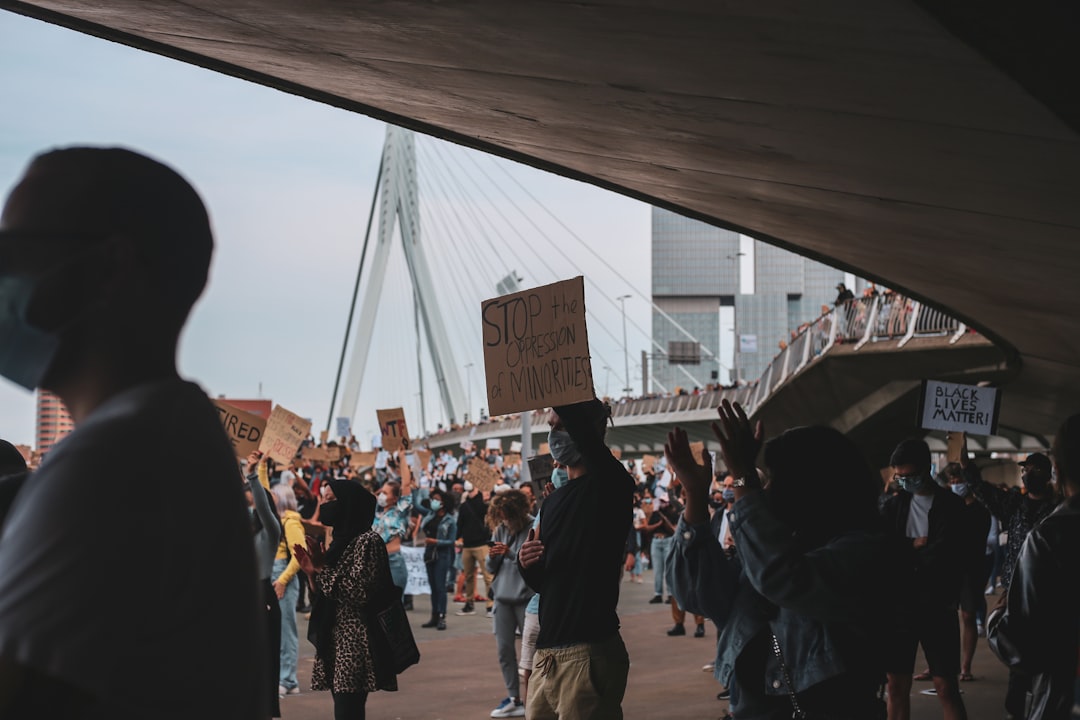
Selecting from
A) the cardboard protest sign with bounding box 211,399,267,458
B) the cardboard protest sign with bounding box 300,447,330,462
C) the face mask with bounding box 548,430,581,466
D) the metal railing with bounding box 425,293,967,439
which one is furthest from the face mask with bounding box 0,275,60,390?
the cardboard protest sign with bounding box 300,447,330,462

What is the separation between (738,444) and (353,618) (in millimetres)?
4084

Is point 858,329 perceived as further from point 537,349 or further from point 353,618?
point 353,618

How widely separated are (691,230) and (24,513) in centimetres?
19096

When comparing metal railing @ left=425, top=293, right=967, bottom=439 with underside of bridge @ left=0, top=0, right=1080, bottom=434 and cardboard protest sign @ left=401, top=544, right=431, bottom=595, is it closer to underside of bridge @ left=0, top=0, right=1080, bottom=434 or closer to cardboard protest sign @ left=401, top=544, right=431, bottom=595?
cardboard protest sign @ left=401, top=544, right=431, bottom=595

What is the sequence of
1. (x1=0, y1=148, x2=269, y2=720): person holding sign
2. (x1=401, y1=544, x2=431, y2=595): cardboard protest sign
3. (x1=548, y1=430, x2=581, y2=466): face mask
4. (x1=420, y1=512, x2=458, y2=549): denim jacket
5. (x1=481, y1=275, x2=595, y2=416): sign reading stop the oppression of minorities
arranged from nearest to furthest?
(x1=0, y1=148, x2=269, y2=720): person holding sign, (x1=548, y1=430, x2=581, y2=466): face mask, (x1=481, y1=275, x2=595, y2=416): sign reading stop the oppression of minorities, (x1=420, y1=512, x2=458, y2=549): denim jacket, (x1=401, y1=544, x2=431, y2=595): cardboard protest sign

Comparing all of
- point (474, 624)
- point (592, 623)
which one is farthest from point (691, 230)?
point (592, 623)

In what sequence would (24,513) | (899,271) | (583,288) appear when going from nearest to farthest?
1. (24,513)
2. (583,288)
3. (899,271)

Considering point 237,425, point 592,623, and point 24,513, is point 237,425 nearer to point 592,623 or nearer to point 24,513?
point 592,623

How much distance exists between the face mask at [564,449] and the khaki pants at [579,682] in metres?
0.86

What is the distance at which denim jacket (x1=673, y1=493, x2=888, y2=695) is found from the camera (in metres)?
3.21

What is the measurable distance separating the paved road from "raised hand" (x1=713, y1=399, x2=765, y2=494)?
7026 millimetres

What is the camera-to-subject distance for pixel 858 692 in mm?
3342

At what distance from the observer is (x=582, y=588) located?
5070 millimetres

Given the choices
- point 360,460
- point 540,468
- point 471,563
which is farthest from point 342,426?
point 540,468
